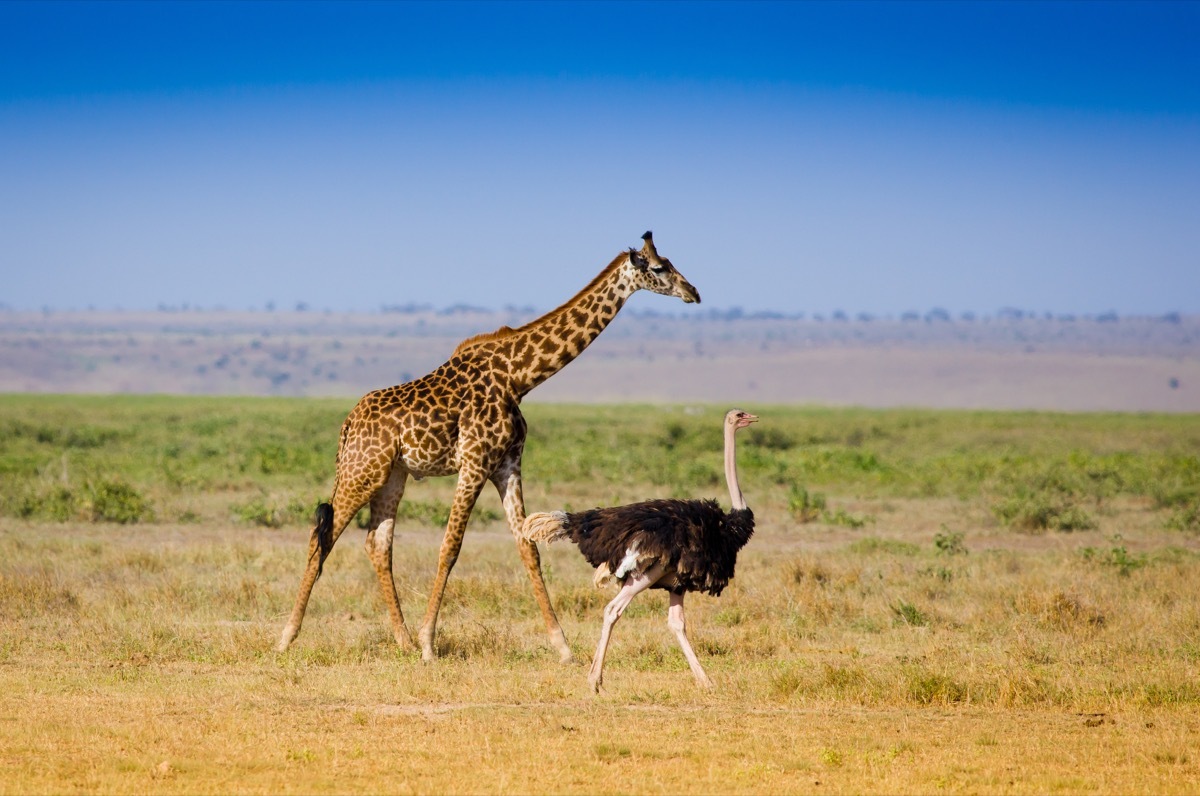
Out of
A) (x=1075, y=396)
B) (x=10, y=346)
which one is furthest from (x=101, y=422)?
(x=10, y=346)

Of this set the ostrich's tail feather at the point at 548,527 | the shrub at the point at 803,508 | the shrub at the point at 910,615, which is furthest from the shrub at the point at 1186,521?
the ostrich's tail feather at the point at 548,527

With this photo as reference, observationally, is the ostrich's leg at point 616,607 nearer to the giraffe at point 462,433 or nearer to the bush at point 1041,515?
the giraffe at point 462,433

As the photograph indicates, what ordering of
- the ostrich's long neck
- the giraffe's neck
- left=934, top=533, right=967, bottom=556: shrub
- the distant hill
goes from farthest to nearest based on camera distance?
the distant hill → left=934, top=533, right=967, bottom=556: shrub → the giraffe's neck → the ostrich's long neck

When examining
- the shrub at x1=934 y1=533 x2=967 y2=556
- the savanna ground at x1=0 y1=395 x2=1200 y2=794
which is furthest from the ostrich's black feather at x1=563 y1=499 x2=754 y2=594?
the shrub at x1=934 y1=533 x2=967 y2=556

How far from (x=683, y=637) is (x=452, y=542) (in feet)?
8.21

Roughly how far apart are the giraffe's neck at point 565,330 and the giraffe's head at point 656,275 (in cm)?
11

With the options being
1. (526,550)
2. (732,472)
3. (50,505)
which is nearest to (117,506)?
(50,505)

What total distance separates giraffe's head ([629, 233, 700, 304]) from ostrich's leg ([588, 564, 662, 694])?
2697mm

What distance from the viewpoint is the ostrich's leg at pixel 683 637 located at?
967 centimetres

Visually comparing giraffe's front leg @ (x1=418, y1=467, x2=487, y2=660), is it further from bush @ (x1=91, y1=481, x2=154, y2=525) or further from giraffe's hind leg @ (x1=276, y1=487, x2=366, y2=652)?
bush @ (x1=91, y1=481, x2=154, y2=525)

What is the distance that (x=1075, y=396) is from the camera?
6083 inches

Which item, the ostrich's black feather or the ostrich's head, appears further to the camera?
the ostrich's head

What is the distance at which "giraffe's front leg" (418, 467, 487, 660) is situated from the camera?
11086mm

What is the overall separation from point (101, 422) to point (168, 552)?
1564 inches
